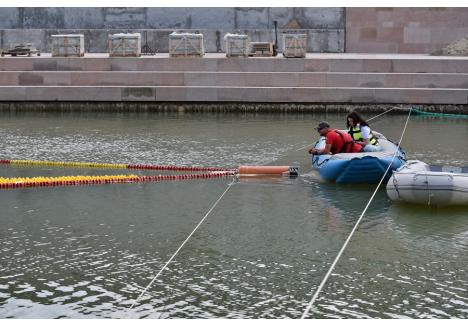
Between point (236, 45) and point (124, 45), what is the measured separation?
2.90 meters

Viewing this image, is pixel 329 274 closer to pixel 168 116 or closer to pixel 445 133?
pixel 445 133

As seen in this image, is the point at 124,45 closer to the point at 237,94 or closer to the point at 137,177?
the point at 237,94

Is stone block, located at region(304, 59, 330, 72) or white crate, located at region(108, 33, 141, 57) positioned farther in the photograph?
white crate, located at region(108, 33, 141, 57)

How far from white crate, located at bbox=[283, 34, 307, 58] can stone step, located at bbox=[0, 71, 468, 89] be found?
35.9 inches

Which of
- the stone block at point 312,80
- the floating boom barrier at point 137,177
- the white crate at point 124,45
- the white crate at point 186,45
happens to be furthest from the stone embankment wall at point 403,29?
the floating boom barrier at point 137,177

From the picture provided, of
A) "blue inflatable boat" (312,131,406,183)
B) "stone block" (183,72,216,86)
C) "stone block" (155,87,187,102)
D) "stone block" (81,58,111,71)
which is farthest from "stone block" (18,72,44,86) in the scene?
"blue inflatable boat" (312,131,406,183)

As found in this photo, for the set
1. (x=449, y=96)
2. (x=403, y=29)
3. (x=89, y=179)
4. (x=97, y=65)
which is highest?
(x=403, y=29)

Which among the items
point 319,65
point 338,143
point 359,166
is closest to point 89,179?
point 338,143

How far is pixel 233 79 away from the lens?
24.6m

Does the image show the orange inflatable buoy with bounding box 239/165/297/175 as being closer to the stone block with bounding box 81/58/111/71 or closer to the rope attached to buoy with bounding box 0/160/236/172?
the rope attached to buoy with bounding box 0/160/236/172

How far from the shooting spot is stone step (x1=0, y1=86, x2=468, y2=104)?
78.6 ft

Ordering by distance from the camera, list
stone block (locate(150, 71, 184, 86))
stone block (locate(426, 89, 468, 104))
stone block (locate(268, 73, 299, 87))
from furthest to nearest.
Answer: stone block (locate(150, 71, 184, 86)) < stone block (locate(268, 73, 299, 87)) < stone block (locate(426, 89, 468, 104))

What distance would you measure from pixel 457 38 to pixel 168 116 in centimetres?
979

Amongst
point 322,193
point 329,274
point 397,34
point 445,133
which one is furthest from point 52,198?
point 397,34
